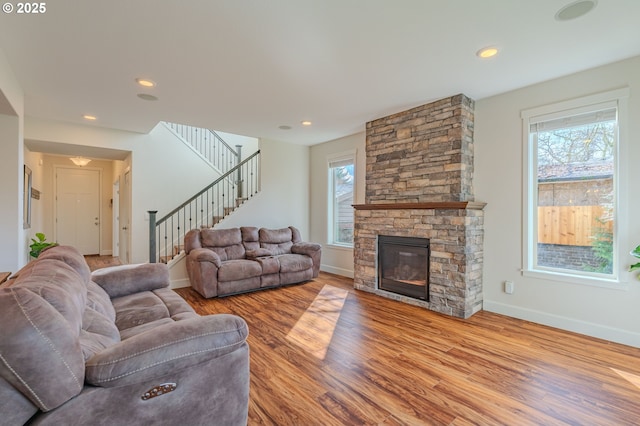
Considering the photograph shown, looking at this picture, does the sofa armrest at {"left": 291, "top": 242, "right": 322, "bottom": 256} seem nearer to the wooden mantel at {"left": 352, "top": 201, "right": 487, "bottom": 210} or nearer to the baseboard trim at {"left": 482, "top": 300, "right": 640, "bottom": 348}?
the wooden mantel at {"left": 352, "top": 201, "right": 487, "bottom": 210}

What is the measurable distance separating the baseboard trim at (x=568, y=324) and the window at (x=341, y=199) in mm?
2665

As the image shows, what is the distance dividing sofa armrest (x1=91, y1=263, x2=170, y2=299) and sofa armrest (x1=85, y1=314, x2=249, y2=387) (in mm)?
1712

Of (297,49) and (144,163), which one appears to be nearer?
(297,49)

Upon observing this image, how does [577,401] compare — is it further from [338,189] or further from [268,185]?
[268,185]

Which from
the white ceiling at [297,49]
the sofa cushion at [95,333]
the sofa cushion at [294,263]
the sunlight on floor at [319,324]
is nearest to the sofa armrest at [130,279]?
the sofa cushion at [95,333]

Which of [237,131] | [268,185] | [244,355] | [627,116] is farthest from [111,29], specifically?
[627,116]

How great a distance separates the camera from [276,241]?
17.9 feet

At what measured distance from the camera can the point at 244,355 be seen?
143cm

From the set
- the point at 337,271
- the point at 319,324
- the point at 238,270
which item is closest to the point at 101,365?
the point at 319,324

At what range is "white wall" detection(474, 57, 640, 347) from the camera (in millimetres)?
2746

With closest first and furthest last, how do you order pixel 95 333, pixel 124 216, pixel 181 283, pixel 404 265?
1. pixel 95 333
2. pixel 404 265
3. pixel 181 283
4. pixel 124 216

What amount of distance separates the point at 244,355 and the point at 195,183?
5371 millimetres

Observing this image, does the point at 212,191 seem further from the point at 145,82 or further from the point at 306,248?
the point at 145,82

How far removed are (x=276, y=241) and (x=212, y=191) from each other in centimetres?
199
